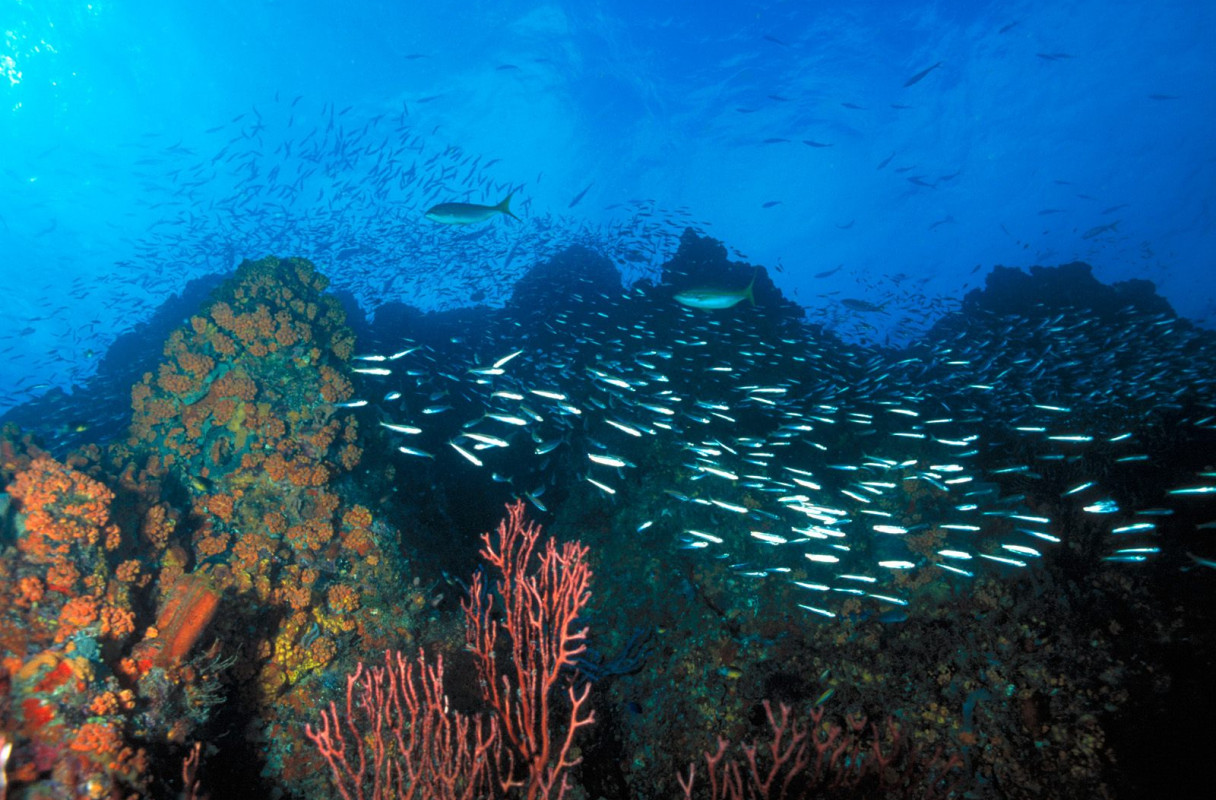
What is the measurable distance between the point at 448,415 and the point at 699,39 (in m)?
24.8

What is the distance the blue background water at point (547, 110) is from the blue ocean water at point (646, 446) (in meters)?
0.28

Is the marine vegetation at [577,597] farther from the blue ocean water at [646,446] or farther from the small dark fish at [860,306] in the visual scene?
the small dark fish at [860,306]

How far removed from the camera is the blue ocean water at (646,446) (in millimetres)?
5055

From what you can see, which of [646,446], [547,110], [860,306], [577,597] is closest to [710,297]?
[646,446]

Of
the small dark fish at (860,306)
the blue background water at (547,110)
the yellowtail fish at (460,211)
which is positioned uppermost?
the blue background water at (547,110)

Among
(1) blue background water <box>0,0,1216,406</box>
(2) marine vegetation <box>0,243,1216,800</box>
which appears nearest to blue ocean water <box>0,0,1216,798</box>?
(2) marine vegetation <box>0,243,1216,800</box>

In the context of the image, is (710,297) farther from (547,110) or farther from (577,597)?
(547,110)

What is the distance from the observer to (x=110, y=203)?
119ft

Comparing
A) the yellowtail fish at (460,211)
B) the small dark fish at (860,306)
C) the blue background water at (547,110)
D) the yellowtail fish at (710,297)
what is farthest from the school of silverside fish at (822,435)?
the blue background water at (547,110)

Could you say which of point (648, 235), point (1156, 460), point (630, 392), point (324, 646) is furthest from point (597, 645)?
point (648, 235)

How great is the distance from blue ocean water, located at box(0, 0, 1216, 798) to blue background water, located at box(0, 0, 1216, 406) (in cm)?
28

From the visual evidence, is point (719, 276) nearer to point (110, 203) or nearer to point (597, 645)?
point (597, 645)

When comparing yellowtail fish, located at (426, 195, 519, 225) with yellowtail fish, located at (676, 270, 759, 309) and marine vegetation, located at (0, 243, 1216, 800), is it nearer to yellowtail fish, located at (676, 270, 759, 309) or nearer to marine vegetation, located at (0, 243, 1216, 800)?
marine vegetation, located at (0, 243, 1216, 800)

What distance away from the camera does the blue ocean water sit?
5.05 metres
